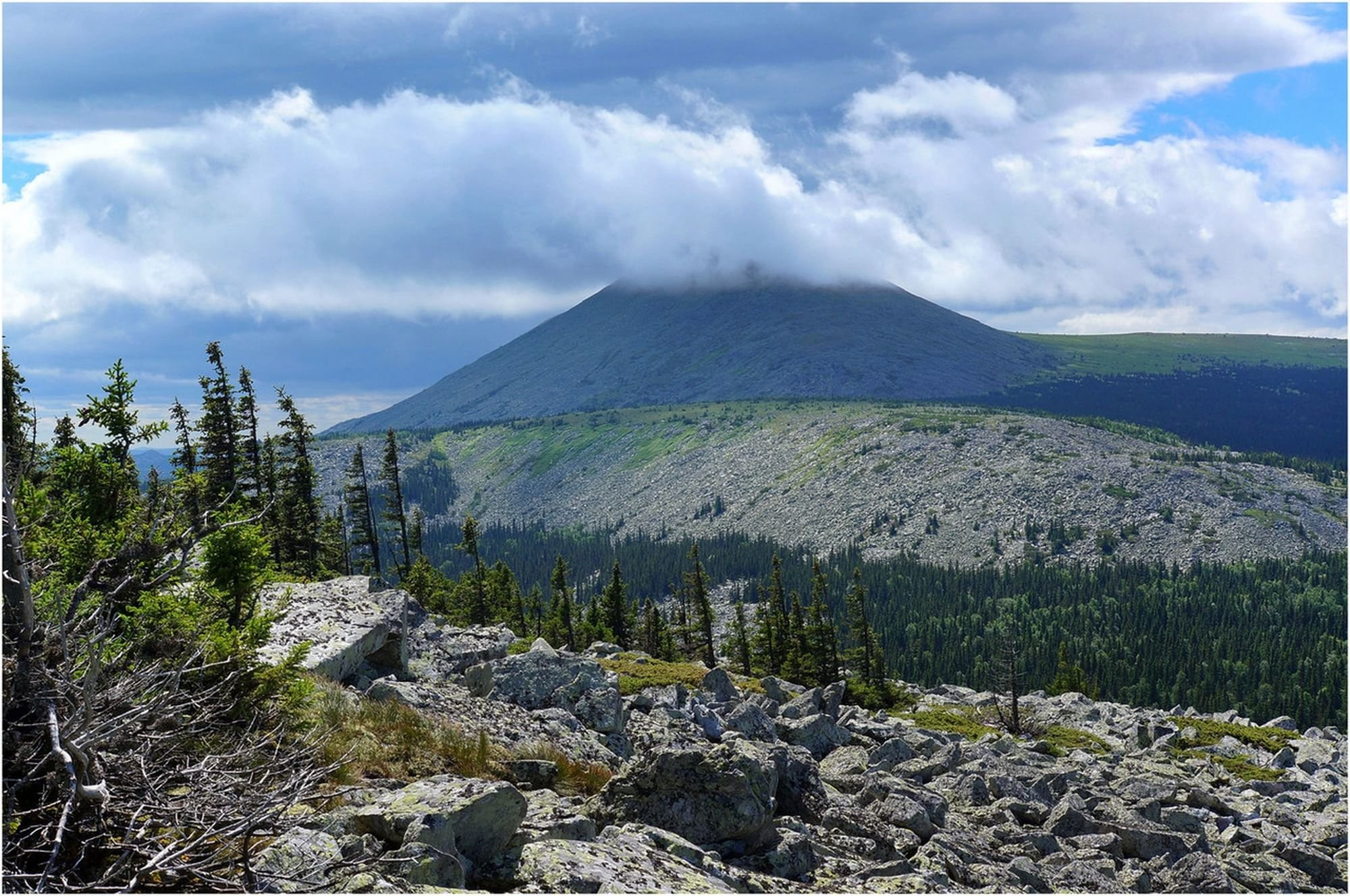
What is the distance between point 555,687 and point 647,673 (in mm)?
20356

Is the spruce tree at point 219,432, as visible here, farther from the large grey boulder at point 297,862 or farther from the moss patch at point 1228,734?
the moss patch at point 1228,734

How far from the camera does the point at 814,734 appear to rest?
1275 inches

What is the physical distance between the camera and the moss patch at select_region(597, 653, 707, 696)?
144ft

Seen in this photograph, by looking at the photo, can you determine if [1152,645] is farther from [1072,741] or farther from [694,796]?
[694,796]

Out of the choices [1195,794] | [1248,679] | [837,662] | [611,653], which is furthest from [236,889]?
[1248,679]

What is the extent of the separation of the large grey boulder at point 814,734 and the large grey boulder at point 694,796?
50.5 ft

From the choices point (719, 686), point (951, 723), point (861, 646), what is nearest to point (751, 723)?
point (719, 686)

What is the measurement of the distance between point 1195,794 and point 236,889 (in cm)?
3704

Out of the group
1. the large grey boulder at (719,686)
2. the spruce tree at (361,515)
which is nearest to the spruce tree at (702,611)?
the spruce tree at (361,515)

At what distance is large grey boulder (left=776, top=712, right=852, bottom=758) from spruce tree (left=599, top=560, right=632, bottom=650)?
55759 mm

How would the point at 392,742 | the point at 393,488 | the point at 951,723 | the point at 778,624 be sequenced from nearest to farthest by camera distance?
the point at 392,742 → the point at 951,723 → the point at 393,488 → the point at 778,624

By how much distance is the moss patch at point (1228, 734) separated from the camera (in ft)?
219

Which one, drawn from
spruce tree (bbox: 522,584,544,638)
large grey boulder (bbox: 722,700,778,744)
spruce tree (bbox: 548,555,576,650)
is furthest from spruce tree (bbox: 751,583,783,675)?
large grey boulder (bbox: 722,700,778,744)

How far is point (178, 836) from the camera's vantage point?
929cm
